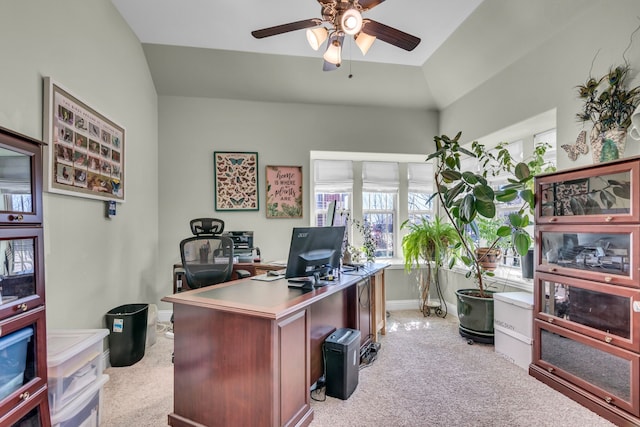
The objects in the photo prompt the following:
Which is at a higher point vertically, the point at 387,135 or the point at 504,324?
the point at 387,135

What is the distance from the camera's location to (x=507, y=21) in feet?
9.25

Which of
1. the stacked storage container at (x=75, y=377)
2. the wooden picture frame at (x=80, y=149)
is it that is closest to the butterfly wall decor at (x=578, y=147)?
the stacked storage container at (x=75, y=377)

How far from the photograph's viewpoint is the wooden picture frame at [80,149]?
212 cm

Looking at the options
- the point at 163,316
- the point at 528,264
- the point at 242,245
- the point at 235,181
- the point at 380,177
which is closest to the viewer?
the point at 528,264

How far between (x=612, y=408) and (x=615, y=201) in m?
1.34

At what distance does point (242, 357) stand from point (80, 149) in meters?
2.15

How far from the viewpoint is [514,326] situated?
9.09 ft

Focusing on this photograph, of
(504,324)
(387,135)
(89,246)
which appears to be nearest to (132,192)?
(89,246)

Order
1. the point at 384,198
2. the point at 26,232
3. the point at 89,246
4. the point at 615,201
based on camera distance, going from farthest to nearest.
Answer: the point at 384,198
the point at 89,246
the point at 615,201
the point at 26,232

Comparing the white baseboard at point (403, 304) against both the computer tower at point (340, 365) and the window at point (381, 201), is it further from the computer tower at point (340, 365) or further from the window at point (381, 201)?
the computer tower at point (340, 365)

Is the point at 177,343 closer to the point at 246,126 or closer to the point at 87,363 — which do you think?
the point at 87,363

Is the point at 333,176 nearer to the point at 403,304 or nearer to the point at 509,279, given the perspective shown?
the point at 403,304

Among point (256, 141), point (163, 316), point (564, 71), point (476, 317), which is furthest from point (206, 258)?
point (564, 71)

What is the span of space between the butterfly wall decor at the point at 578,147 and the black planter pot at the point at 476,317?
5.06 feet
